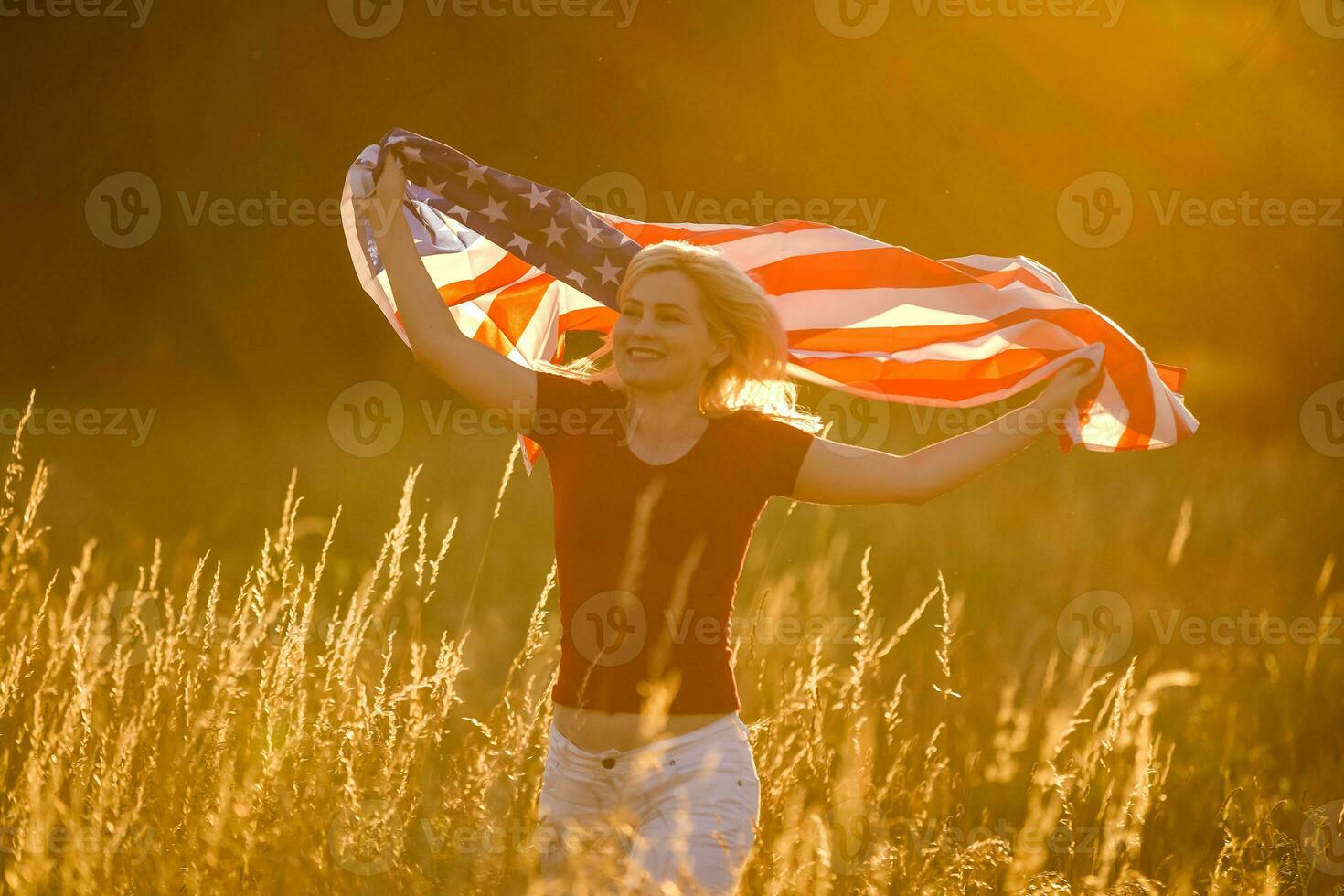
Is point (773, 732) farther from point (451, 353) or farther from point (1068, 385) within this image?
point (451, 353)

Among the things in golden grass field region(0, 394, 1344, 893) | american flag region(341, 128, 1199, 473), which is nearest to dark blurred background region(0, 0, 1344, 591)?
golden grass field region(0, 394, 1344, 893)

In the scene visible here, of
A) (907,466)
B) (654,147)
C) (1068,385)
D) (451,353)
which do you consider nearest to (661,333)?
(451,353)

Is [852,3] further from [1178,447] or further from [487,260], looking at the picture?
[487,260]

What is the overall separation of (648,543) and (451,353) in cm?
65

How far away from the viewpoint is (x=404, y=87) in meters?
19.6

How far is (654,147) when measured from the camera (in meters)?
19.8

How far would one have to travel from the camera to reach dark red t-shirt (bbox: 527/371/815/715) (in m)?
3.19

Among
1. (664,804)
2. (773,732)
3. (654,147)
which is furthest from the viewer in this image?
(654,147)

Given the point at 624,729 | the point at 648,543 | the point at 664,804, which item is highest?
the point at 648,543

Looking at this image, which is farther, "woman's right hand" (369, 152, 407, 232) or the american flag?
the american flag

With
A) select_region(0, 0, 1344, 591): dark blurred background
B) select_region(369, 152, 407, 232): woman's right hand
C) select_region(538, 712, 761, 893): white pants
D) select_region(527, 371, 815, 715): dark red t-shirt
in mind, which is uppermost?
select_region(0, 0, 1344, 591): dark blurred background

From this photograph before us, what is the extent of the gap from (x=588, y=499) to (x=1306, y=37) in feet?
56.9

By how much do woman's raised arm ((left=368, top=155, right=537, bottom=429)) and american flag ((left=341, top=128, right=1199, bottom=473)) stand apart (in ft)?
1.16

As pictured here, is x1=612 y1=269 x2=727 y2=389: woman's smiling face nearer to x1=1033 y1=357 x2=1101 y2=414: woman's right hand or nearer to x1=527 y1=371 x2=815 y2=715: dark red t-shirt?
x1=527 y1=371 x2=815 y2=715: dark red t-shirt
